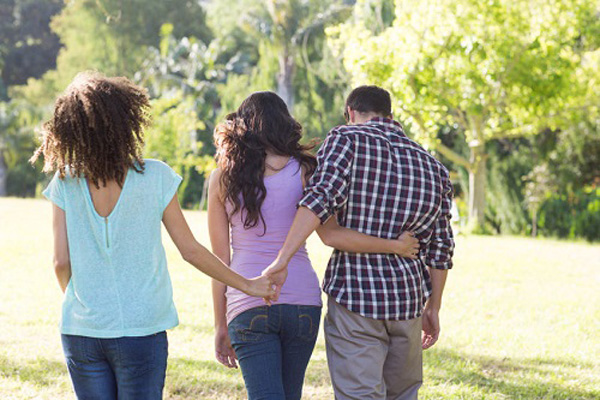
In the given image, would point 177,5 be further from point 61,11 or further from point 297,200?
point 297,200

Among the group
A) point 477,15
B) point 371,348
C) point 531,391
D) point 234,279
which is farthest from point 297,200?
point 477,15

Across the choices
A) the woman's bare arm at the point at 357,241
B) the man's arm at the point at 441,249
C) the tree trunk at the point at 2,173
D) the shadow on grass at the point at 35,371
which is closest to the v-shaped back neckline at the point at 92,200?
the woman's bare arm at the point at 357,241

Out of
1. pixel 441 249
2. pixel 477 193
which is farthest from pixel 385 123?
pixel 477 193

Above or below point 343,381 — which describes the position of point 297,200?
above

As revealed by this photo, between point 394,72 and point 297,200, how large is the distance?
17.0m

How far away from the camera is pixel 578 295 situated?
410 inches

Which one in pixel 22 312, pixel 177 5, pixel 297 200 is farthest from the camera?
pixel 177 5

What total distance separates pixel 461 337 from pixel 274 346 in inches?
184

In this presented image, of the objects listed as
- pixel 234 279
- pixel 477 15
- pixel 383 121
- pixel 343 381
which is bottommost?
pixel 343 381

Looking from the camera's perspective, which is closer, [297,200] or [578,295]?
[297,200]

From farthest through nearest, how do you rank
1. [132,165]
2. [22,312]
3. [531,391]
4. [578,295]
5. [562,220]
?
[562,220] < [578,295] < [22,312] < [531,391] < [132,165]

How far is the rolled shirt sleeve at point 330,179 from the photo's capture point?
116 inches

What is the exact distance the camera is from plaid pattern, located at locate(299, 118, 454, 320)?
3.07 meters

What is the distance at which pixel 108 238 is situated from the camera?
2582 mm
